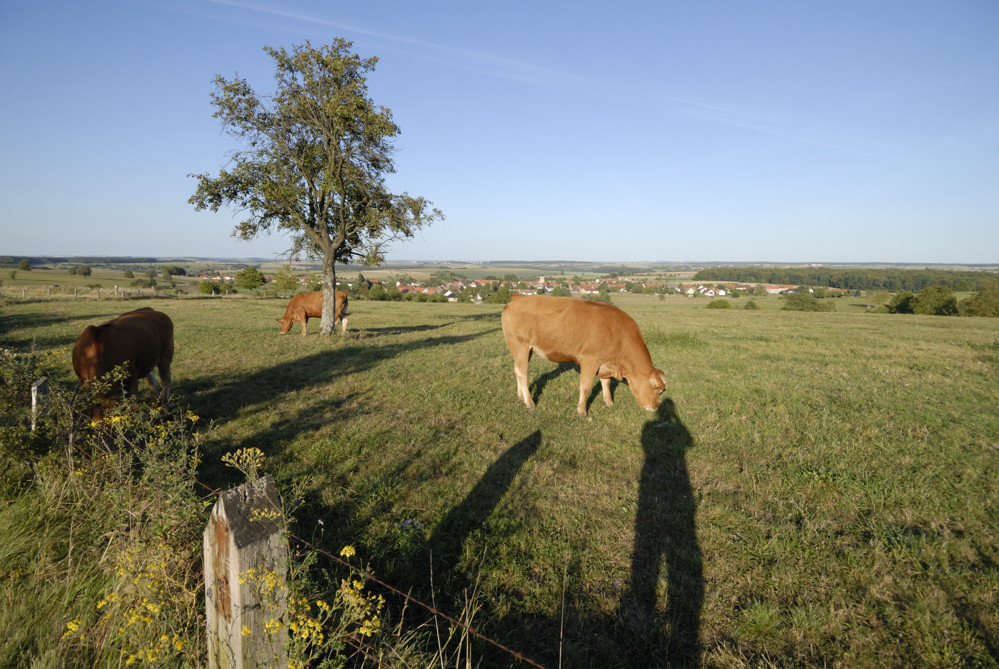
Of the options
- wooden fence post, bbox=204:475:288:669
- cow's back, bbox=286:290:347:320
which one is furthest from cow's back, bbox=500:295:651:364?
cow's back, bbox=286:290:347:320

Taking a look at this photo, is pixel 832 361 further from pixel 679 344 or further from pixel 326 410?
pixel 326 410

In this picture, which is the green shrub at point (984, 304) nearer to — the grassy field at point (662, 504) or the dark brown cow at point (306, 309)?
the grassy field at point (662, 504)

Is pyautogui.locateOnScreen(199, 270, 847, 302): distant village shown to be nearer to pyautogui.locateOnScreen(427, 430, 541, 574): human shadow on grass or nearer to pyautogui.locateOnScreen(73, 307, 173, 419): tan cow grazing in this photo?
pyautogui.locateOnScreen(73, 307, 173, 419): tan cow grazing

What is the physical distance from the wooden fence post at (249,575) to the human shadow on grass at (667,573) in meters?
2.42

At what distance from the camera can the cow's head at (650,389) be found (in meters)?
7.61

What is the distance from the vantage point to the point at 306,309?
728 inches

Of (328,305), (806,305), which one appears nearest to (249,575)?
(328,305)

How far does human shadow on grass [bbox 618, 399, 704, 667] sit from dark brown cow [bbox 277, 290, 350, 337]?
15.4 metres

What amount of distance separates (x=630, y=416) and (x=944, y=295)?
5422cm

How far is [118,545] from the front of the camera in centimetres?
300

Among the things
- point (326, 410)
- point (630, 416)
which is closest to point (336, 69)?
point (326, 410)

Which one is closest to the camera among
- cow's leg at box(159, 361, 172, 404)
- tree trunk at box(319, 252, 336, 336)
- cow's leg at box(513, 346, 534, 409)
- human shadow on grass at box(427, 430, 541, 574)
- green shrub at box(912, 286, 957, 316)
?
human shadow on grass at box(427, 430, 541, 574)

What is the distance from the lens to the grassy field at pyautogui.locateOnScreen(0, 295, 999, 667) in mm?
3182

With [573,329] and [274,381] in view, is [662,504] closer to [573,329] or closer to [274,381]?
[573,329]
